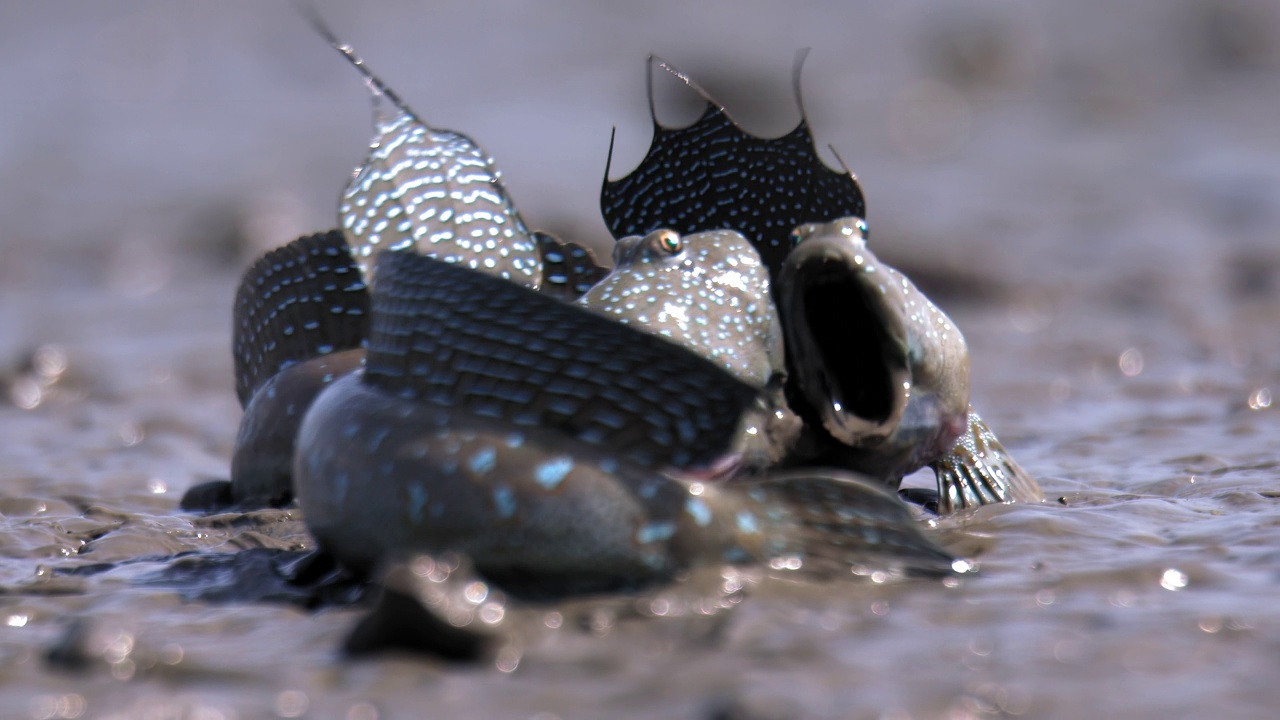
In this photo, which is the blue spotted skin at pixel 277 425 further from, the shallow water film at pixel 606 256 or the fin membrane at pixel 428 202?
the fin membrane at pixel 428 202

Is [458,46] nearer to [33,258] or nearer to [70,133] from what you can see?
[70,133]

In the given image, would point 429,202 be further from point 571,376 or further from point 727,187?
point 571,376

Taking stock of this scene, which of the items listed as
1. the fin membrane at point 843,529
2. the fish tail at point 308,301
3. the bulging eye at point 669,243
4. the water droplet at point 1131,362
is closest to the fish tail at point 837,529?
the fin membrane at point 843,529

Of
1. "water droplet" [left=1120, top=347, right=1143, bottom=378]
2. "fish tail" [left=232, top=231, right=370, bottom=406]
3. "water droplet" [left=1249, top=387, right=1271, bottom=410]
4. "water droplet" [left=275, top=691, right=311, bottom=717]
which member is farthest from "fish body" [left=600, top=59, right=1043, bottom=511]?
"water droplet" [left=1120, top=347, right=1143, bottom=378]

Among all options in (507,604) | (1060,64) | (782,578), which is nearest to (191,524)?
(507,604)

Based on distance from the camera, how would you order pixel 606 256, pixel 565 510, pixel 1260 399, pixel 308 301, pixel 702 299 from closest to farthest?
pixel 565 510
pixel 702 299
pixel 308 301
pixel 1260 399
pixel 606 256

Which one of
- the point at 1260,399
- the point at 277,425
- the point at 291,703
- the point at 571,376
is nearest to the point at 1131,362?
the point at 1260,399
